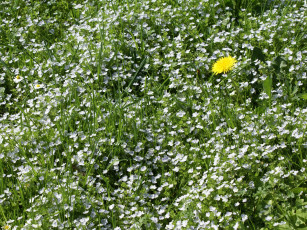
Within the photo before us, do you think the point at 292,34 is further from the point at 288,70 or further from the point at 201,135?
the point at 201,135

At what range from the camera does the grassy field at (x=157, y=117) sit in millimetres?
3439

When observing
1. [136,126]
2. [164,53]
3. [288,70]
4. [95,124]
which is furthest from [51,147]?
[288,70]

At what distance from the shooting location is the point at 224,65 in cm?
436

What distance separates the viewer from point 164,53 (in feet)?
15.9

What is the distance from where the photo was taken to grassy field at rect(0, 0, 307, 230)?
344 cm

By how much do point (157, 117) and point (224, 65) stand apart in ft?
2.60

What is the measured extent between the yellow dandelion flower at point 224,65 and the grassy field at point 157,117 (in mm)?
25

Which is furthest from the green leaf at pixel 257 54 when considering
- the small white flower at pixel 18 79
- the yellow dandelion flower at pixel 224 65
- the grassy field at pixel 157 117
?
the small white flower at pixel 18 79

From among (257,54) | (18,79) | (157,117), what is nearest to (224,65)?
(257,54)

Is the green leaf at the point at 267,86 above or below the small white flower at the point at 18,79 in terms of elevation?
below

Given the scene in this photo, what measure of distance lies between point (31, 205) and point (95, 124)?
0.88 metres

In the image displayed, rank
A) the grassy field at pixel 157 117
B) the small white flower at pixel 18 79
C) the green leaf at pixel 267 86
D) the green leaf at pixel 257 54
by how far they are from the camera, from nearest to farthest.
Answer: the grassy field at pixel 157 117 < the green leaf at pixel 267 86 < the green leaf at pixel 257 54 < the small white flower at pixel 18 79

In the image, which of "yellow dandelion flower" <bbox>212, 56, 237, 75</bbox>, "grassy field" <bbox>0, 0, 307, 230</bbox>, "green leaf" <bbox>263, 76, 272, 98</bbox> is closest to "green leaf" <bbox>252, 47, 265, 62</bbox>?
"grassy field" <bbox>0, 0, 307, 230</bbox>

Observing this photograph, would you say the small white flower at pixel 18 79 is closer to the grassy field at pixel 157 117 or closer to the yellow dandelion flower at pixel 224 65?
the grassy field at pixel 157 117
